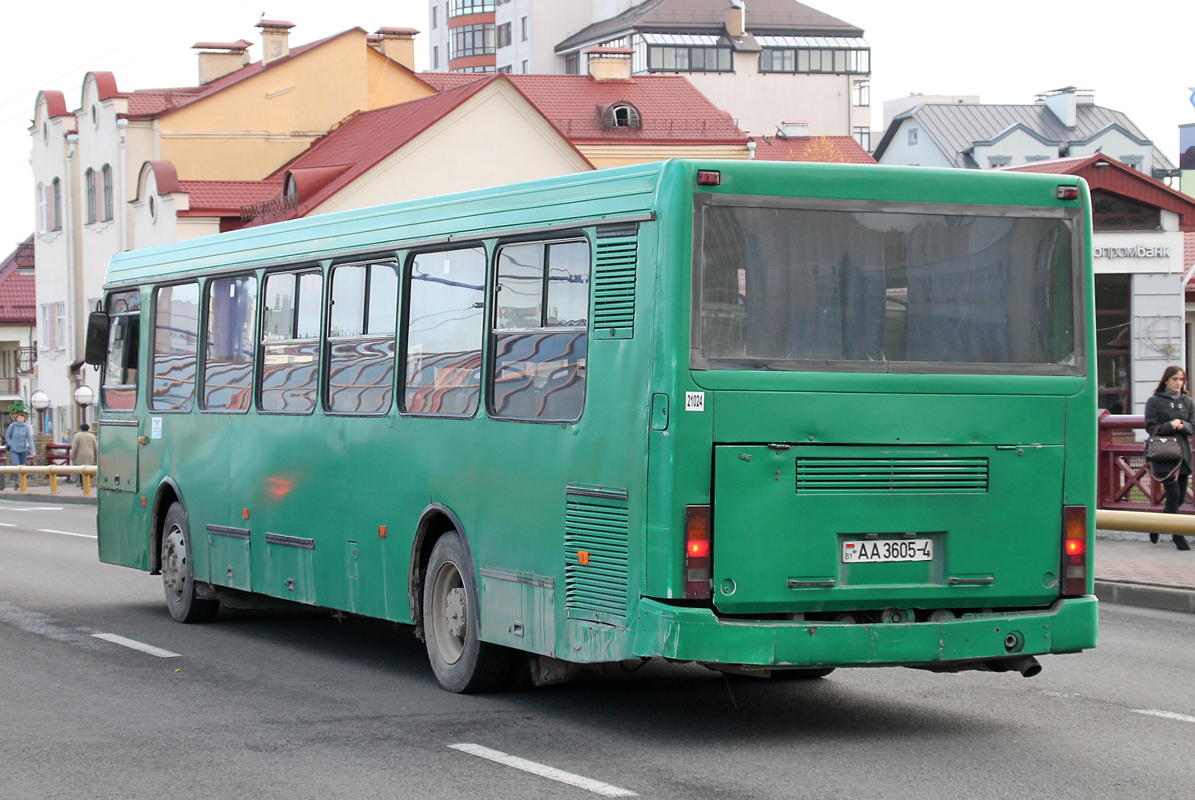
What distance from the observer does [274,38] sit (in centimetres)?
6044

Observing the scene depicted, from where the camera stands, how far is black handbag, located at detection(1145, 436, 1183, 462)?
18.5 metres

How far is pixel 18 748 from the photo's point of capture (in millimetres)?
8273

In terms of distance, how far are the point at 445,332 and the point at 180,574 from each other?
4720mm

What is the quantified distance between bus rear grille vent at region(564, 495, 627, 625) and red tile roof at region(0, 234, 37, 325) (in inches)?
3388

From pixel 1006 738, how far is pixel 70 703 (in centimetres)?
498

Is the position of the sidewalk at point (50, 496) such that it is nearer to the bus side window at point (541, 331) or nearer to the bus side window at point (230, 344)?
the bus side window at point (230, 344)

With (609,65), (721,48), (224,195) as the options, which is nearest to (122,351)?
(224,195)

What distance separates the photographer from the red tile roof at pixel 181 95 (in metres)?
53.8

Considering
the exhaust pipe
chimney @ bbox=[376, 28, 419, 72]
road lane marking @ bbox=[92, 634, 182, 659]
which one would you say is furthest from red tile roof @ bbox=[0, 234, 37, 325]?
the exhaust pipe

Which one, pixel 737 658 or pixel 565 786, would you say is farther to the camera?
pixel 737 658

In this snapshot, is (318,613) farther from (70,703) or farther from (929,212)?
(929,212)

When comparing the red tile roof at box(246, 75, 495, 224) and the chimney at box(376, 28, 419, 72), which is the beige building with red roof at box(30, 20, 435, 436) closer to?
the chimney at box(376, 28, 419, 72)

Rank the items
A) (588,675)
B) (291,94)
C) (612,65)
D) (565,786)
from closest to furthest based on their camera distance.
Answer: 1. (565,786)
2. (588,675)
3. (291,94)
4. (612,65)

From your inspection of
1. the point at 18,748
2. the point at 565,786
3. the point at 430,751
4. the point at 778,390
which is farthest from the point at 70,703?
the point at 778,390
